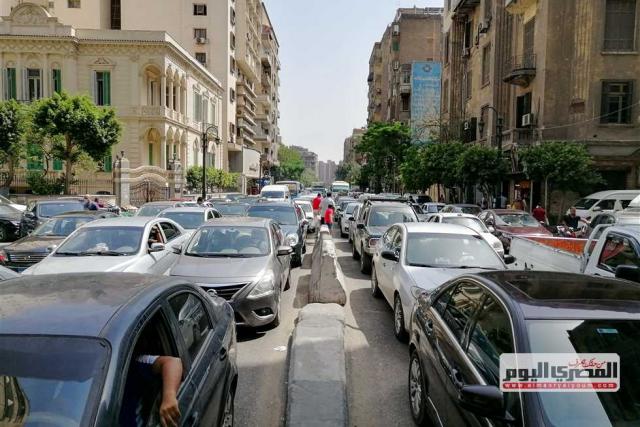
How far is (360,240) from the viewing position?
47.5ft

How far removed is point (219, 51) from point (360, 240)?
167 ft


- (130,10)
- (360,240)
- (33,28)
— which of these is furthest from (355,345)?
(130,10)

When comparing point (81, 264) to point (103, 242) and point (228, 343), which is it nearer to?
point (103, 242)

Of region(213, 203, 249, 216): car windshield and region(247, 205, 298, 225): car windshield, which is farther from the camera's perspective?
region(213, 203, 249, 216): car windshield

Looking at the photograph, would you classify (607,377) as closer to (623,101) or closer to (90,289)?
(90,289)

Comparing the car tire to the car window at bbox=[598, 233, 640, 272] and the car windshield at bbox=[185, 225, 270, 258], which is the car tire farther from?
the car window at bbox=[598, 233, 640, 272]

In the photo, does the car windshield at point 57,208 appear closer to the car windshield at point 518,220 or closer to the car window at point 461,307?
the car windshield at point 518,220

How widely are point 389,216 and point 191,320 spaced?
11.3 m

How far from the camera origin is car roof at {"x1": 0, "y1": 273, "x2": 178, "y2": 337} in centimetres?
260

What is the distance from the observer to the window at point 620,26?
87.6 ft

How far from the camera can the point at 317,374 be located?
18.7 feet

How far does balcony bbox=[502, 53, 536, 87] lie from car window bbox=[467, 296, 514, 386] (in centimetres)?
2886

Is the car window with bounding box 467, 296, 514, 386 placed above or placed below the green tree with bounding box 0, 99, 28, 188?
below
